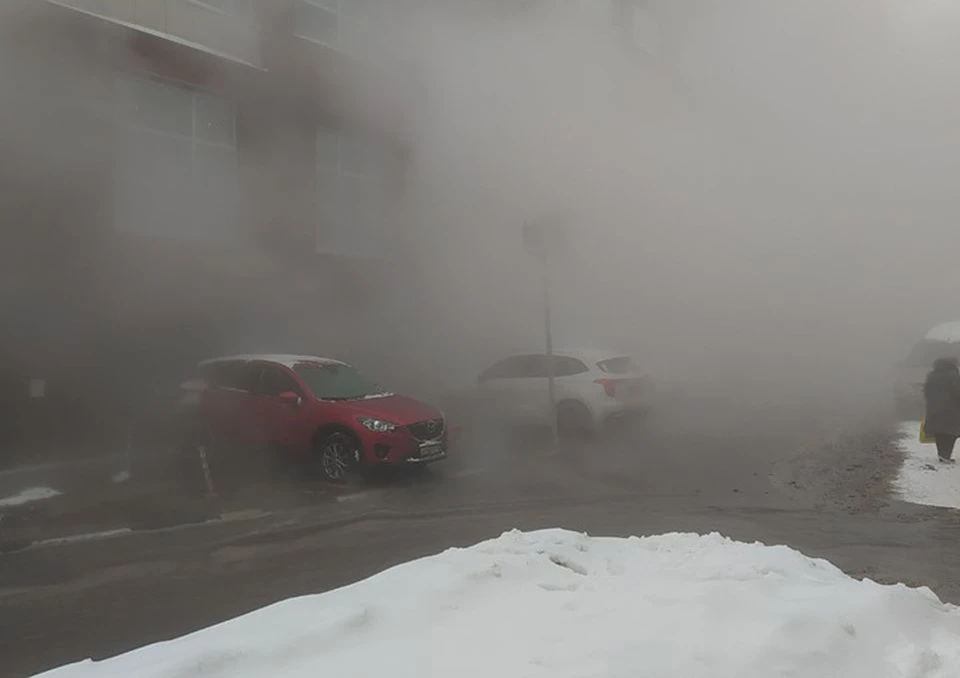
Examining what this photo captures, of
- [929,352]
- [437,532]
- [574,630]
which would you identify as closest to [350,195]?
[437,532]

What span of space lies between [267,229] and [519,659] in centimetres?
527

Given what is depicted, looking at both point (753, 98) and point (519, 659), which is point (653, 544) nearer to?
point (519, 659)

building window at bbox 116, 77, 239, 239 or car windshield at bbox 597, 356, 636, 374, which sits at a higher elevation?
building window at bbox 116, 77, 239, 239

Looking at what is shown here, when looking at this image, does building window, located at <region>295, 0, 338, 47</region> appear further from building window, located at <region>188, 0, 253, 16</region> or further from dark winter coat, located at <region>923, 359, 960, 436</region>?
dark winter coat, located at <region>923, 359, 960, 436</region>

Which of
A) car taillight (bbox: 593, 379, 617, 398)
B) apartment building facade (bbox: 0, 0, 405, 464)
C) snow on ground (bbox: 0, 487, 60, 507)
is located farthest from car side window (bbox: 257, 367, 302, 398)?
car taillight (bbox: 593, 379, 617, 398)

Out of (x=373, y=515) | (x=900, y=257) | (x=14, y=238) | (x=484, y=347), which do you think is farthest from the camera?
(x=900, y=257)

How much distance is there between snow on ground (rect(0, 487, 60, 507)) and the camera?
13.0 feet

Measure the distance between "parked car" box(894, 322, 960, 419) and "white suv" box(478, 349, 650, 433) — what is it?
268 cm

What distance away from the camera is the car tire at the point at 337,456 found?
14.6 feet

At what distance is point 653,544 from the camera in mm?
2207

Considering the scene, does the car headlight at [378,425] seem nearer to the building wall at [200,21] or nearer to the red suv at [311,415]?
the red suv at [311,415]

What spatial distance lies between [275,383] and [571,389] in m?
2.23

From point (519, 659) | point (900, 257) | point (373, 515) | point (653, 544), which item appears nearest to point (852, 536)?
point (653, 544)

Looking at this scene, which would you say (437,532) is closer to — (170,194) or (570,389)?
(570,389)
